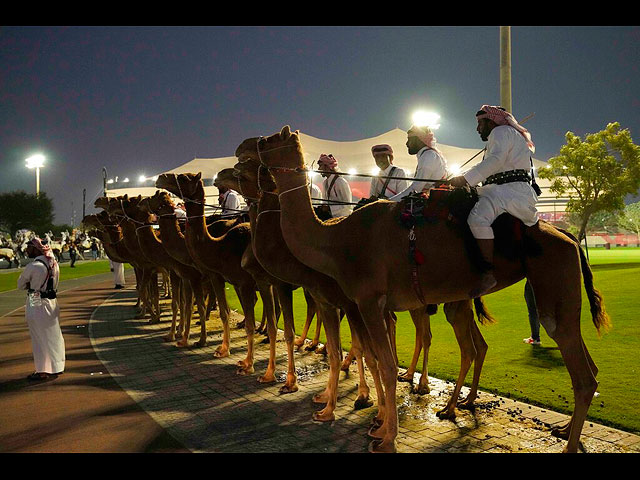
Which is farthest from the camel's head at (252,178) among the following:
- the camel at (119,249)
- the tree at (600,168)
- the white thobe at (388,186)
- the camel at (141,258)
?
the tree at (600,168)

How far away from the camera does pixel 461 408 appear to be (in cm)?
643

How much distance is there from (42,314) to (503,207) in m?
7.62

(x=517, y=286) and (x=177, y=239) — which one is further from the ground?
(x=177, y=239)

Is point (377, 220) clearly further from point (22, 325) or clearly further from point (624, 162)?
point (624, 162)

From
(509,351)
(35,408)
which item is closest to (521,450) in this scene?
(509,351)

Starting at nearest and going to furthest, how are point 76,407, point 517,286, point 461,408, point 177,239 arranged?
point 461,408, point 76,407, point 177,239, point 517,286

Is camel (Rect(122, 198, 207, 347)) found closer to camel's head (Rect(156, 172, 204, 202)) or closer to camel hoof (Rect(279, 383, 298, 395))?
camel's head (Rect(156, 172, 204, 202))

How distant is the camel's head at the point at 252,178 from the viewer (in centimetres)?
767

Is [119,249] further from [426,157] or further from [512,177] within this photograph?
[512,177]

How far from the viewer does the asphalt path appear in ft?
18.5

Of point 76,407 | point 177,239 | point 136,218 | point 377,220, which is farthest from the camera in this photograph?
point 136,218

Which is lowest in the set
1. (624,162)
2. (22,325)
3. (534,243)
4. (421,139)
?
(22,325)

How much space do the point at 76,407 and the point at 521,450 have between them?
5.56 metres

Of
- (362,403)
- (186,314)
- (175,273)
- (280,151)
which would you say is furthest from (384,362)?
(175,273)
